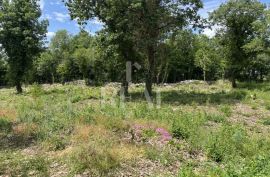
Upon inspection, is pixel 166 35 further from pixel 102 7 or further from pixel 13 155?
pixel 13 155

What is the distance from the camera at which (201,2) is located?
26.5 m

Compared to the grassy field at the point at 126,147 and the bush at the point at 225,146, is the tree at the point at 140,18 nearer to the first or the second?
the grassy field at the point at 126,147

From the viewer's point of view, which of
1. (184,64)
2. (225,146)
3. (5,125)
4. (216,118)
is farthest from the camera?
(184,64)

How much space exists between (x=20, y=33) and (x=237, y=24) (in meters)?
23.5

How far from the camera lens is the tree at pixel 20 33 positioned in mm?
37531

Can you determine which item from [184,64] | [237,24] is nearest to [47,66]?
[184,64]

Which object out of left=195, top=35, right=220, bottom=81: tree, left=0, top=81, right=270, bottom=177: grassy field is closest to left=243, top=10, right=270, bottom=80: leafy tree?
left=0, top=81, right=270, bottom=177: grassy field

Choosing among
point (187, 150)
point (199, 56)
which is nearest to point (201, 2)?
point (187, 150)

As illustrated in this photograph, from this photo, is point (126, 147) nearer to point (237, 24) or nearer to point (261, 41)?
point (261, 41)

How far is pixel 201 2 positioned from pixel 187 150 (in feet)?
59.1

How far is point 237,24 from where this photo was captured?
36.8 meters

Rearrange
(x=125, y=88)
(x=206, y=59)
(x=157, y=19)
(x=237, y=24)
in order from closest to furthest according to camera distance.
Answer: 1. (x=157, y=19)
2. (x=125, y=88)
3. (x=237, y=24)
4. (x=206, y=59)

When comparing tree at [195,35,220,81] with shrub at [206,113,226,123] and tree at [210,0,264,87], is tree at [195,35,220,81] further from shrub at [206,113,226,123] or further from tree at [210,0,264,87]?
shrub at [206,113,226,123]

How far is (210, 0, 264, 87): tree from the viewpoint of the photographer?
36250 mm
